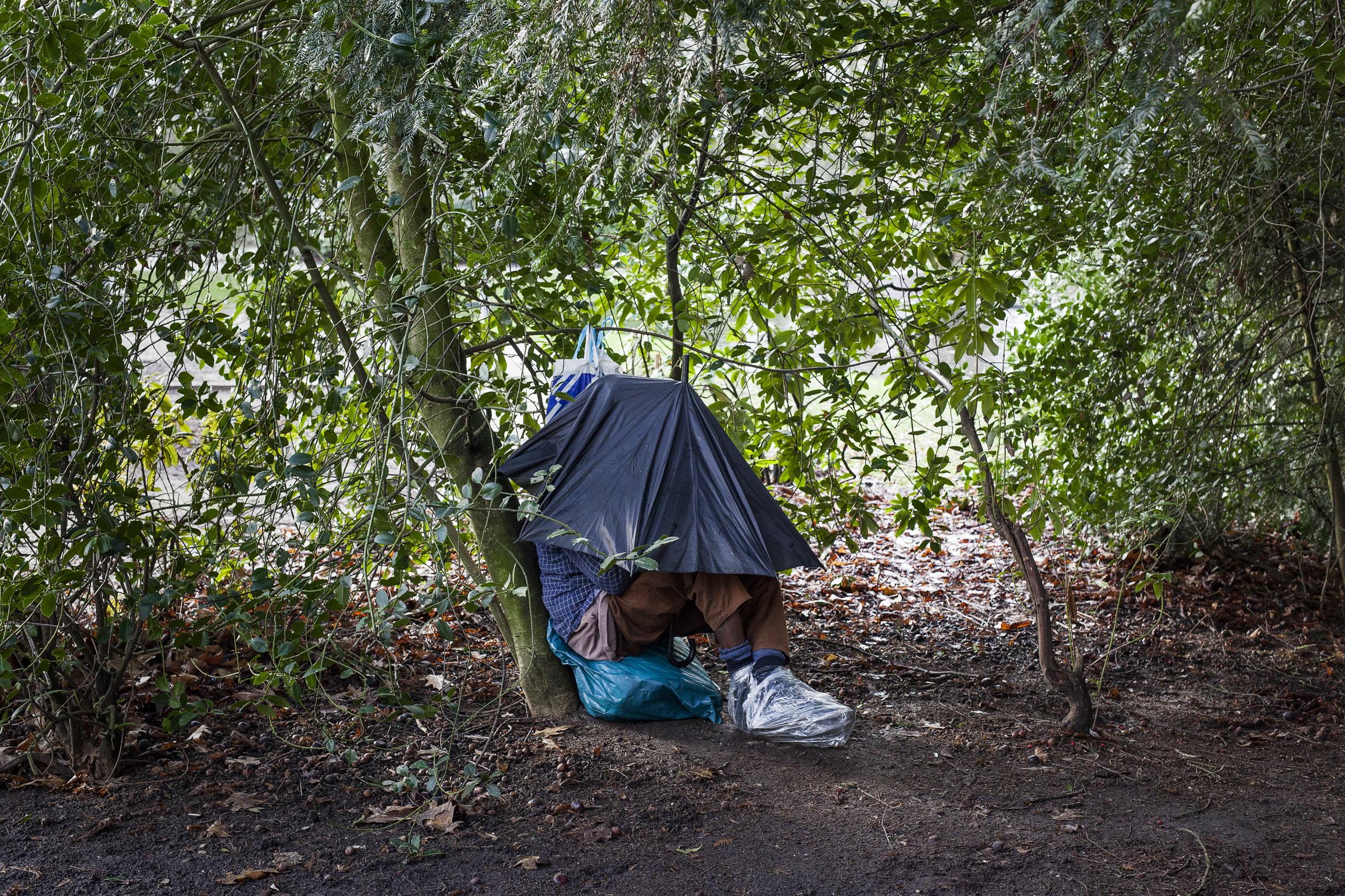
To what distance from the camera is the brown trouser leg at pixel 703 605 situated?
10.5 feet

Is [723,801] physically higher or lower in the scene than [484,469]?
lower

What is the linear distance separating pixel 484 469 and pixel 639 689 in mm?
874

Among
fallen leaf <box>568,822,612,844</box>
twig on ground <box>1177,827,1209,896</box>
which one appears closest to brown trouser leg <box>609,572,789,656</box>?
fallen leaf <box>568,822,612,844</box>

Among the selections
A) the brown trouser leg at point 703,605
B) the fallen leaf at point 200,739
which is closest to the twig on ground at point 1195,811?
the brown trouser leg at point 703,605

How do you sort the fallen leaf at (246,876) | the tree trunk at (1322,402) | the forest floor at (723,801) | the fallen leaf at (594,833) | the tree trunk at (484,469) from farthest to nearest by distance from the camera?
1. the tree trunk at (1322,402)
2. the tree trunk at (484,469)
3. the fallen leaf at (594,833)
4. the forest floor at (723,801)
5. the fallen leaf at (246,876)

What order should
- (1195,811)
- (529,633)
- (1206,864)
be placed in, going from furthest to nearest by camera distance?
1. (529,633)
2. (1195,811)
3. (1206,864)

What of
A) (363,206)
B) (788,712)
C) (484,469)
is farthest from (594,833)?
(363,206)

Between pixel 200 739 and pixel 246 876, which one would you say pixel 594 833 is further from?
pixel 200 739

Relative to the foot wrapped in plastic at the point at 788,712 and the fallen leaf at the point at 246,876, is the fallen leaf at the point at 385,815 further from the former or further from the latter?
the foot wrapped in plastic at the point at 788,712

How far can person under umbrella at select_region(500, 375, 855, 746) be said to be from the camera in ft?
10.1

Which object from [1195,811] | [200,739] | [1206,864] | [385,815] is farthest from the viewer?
[200,739]

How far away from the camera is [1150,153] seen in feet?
11.7

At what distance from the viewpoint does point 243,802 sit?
2812 mm

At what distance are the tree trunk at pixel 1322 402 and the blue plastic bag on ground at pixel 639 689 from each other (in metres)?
3.03
